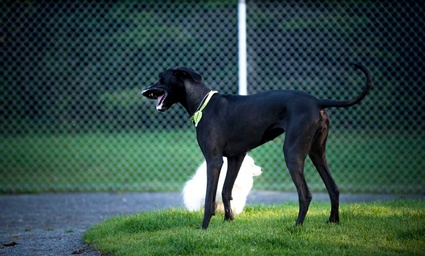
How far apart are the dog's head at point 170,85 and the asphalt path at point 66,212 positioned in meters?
1.36

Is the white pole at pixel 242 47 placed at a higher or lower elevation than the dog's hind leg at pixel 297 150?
higher

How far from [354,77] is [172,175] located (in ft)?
10.6

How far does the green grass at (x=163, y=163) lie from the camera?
9867 millimetres

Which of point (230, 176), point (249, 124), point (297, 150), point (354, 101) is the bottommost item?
point (230, 176)

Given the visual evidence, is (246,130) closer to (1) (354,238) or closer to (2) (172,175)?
(1) (354,238)

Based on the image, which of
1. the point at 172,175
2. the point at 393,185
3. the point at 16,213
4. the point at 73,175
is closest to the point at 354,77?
the point at 393,185

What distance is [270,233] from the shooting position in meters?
5.28

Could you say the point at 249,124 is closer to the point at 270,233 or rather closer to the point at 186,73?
the point at 186,73

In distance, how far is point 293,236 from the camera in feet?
17.0

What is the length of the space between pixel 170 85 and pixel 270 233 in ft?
4.90

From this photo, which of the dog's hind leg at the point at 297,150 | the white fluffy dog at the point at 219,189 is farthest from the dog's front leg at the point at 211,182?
the white fluffy dog at the point at 219,189

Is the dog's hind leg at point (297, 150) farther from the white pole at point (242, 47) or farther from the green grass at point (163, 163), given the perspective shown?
the green grass at point (163, 163)

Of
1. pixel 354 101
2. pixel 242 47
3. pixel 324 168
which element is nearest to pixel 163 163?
pixel 242 47

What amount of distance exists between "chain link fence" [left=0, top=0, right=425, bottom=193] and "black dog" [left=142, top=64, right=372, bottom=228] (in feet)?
13.0
